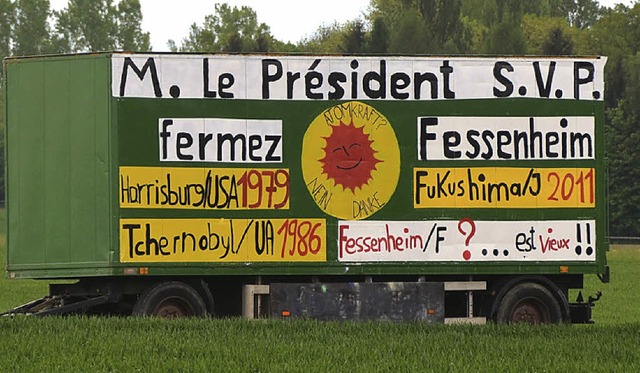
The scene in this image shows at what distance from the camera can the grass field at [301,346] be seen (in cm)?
1420

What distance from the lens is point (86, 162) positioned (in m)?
18.4

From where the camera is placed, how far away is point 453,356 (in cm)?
1507

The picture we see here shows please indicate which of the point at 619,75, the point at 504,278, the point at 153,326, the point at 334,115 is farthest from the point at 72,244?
the point at 619,75

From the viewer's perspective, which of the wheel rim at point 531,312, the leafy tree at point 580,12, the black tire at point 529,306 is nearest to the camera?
the black tire at point 529,306

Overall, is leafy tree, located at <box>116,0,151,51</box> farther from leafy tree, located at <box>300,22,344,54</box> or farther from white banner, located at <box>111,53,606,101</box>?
white banner, located at <box>111,53,606,101</box>

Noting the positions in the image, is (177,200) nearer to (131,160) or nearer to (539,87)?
(131,160)

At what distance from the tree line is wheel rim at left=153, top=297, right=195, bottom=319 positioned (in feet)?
132

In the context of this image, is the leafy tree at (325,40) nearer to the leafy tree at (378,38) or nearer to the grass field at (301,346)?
the leafy tree at (378,38)

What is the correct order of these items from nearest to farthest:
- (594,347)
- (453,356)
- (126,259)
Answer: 1. (453,356)
2. (594,347)
3. (126,259)

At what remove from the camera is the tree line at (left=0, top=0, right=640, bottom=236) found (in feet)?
249

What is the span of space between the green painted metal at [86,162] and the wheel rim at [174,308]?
468 mm

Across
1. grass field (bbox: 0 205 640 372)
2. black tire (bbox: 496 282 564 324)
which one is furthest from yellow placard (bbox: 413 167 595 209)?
grass field (bbox: 0 205 640 372)

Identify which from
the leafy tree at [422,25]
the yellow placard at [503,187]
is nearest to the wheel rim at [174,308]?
the yellow placard at [503,187]

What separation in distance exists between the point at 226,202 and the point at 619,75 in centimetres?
6297
